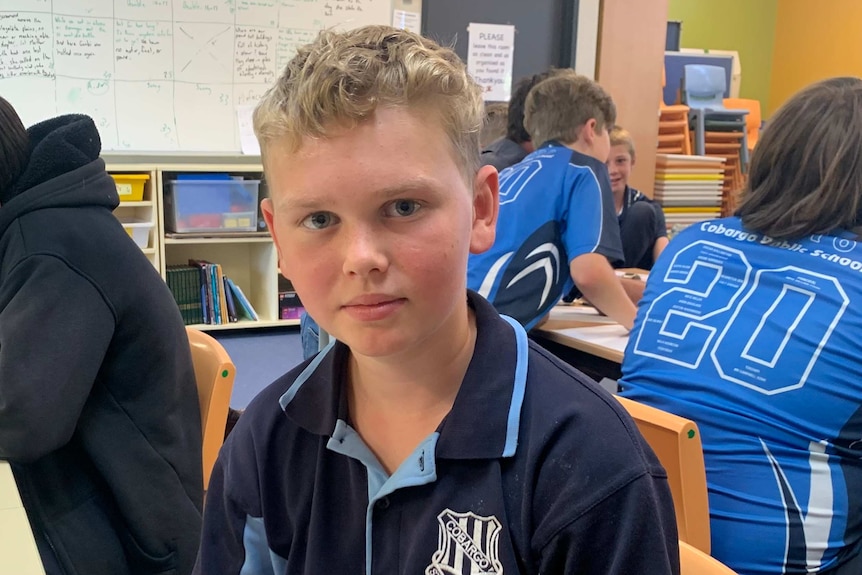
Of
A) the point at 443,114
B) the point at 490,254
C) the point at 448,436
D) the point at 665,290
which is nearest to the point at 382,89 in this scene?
the point at 443,114

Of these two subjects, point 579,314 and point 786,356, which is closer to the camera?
point 786,356

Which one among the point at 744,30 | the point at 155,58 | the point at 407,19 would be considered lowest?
the point at 155,58

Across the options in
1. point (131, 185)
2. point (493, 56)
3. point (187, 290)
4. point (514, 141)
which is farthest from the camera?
point (493, 56)

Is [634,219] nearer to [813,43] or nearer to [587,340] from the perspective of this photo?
[587,340]

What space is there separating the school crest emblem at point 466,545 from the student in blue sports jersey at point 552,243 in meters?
1.46

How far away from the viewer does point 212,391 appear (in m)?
1.51

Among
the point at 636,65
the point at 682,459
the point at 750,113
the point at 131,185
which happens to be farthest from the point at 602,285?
the point at 750,113

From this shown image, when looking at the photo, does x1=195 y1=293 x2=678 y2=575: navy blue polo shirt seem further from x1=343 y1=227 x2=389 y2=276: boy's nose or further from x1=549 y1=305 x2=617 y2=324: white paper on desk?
x1=549 y1=305 x2=617 y2=324: white paper on desk

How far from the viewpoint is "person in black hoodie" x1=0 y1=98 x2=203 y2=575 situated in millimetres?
1251

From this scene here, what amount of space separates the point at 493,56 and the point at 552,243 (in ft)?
8.96

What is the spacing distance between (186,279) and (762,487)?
11.4ft

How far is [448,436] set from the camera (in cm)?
80

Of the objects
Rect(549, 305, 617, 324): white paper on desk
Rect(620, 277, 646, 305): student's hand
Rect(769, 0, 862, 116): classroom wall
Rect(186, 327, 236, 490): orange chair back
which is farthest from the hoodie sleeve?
Rect(769, 0, 862, 116): classroom wall

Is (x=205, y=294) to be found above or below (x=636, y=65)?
below
